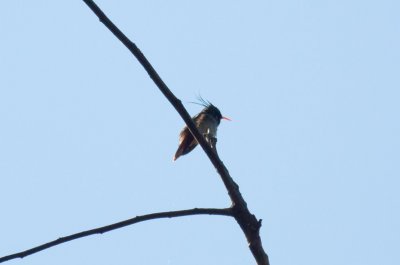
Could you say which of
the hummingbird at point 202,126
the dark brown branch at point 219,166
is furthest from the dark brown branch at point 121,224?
the hummingbird at point 202,126

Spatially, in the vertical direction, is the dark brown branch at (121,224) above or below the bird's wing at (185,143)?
below

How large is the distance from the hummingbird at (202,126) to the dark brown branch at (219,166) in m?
7.02

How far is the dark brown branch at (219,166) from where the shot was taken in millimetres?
2963

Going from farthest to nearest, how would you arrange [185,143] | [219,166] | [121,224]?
[185,143] < [219,166] < [121,224]

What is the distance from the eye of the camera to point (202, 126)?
11.1 meters

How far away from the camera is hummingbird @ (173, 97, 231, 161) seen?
10373 millimetres

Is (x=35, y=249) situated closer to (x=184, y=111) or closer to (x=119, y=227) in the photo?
(x=119, y=227)

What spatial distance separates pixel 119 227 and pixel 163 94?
544mm

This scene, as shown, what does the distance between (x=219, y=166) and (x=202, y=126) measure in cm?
784

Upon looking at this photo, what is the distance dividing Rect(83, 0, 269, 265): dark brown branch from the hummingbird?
7022mm

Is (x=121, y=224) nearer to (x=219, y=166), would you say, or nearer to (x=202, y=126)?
(x=219, y=166)

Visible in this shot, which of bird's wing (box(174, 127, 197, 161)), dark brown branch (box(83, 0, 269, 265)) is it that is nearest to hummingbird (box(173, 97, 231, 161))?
bird's wing (box(174, 127, 197, 161))

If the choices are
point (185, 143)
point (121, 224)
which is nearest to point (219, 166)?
point (121, 224)

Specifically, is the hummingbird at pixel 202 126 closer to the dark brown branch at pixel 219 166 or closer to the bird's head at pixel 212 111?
the bird's head at pixel 212 111
